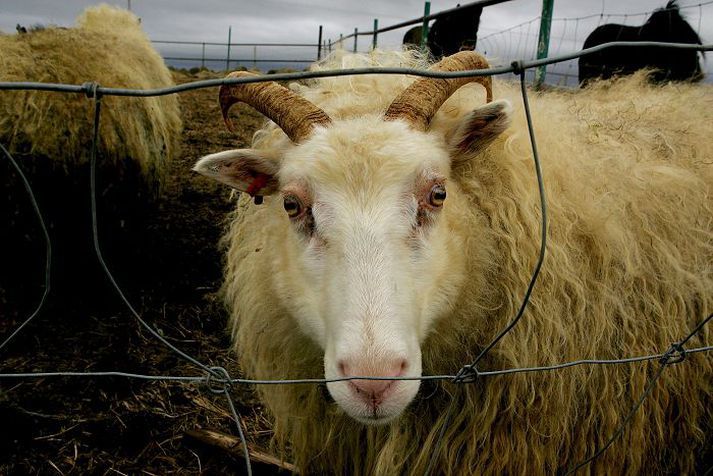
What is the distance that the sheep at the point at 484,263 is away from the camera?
5.55ft

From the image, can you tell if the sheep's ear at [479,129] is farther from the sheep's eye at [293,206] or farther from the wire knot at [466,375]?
the wire knot at [466,375]

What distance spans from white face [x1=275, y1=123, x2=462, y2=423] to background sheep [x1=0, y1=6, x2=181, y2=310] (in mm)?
2395

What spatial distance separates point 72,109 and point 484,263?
114 inches

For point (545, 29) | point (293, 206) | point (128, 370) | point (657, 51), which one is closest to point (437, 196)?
point (293, 206)

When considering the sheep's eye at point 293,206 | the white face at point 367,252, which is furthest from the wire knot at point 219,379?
the sheep's eye at point 293,206

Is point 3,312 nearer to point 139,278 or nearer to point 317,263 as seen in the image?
point 139,278

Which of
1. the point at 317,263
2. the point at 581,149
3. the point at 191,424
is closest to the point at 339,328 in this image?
the point at 317,263

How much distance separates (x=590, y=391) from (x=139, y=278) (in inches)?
138

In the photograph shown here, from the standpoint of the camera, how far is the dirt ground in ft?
9.11

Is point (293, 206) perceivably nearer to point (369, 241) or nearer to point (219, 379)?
point (369, 241)

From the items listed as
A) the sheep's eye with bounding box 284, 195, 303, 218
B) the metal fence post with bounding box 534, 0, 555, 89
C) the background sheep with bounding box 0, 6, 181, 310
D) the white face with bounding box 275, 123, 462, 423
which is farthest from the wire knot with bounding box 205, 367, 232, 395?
the metal fence post with bounding box 534, 0, 555, 89

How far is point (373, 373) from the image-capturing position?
1374mm

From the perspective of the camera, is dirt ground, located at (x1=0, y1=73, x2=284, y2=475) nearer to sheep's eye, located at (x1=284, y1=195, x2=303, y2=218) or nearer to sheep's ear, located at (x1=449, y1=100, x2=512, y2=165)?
sheep's eye, located at (x1=284, y1=195, x2=303, y2=218)

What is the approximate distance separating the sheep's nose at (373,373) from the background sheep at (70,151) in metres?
2.92
